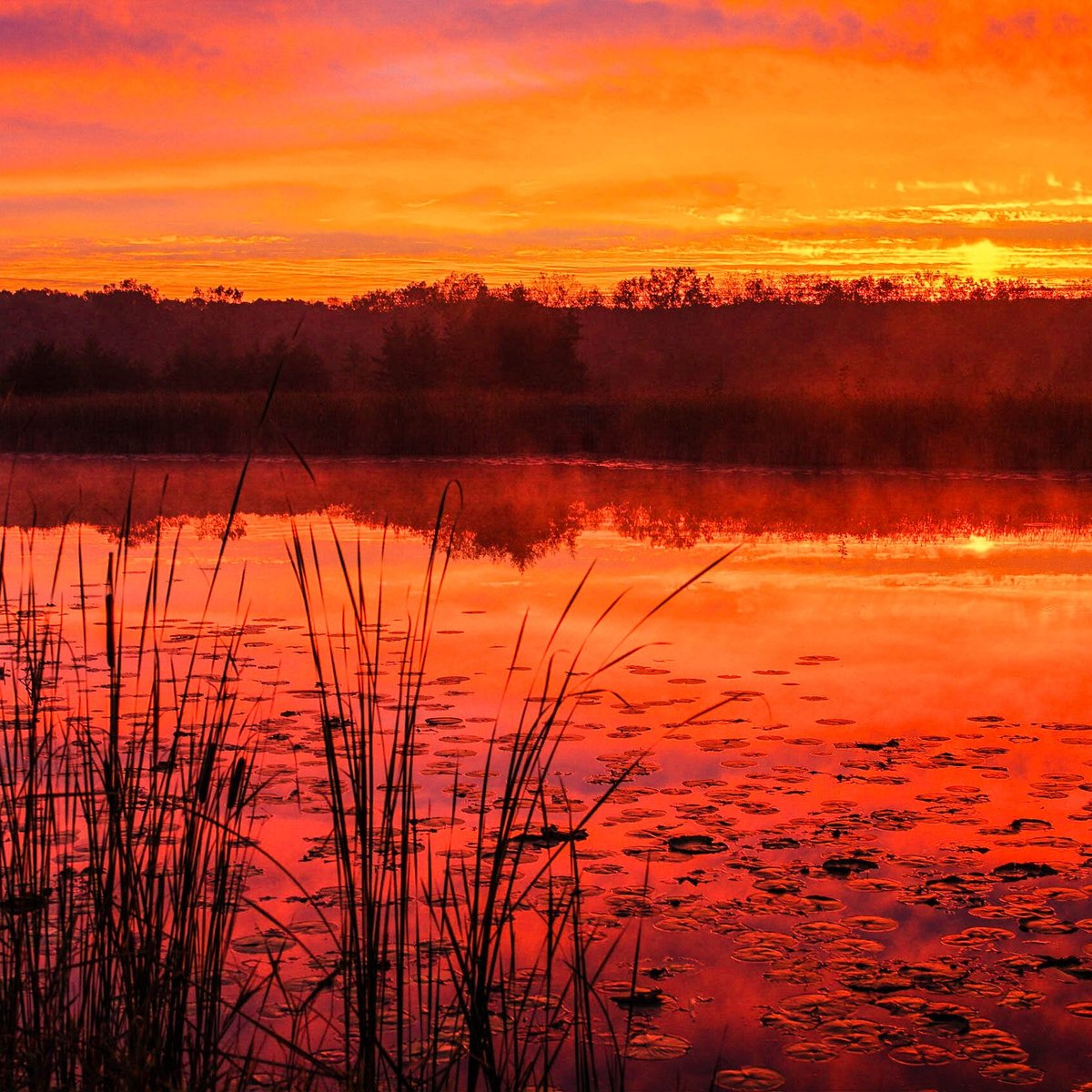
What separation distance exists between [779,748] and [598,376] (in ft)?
227

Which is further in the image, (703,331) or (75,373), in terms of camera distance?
(703,331)

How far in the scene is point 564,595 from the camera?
416 inches

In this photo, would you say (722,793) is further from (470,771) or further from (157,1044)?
(157,1044)

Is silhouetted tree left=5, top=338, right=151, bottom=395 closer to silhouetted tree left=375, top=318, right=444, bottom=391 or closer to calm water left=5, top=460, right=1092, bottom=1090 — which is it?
silhouetted tree left=375, top=318, right=444, bottom=391

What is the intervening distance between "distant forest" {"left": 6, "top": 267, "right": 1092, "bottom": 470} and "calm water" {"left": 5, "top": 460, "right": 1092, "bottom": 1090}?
179cm

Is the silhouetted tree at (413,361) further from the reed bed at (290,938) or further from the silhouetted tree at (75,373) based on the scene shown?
the reed bed at (290,938)

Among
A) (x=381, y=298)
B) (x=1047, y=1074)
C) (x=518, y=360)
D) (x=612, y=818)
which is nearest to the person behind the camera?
(x=1047, y=1074)

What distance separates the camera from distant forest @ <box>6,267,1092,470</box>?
2256 cm

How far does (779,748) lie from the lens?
654cm

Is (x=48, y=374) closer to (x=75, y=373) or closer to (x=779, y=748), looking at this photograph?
(x=75, y=373)

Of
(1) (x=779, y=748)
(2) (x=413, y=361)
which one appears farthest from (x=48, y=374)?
(1) (x=779, y=748)

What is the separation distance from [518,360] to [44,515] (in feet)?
84.6

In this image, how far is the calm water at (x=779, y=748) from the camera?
3771 mm

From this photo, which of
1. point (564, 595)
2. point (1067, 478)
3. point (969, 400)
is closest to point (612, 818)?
point (564, 595)
